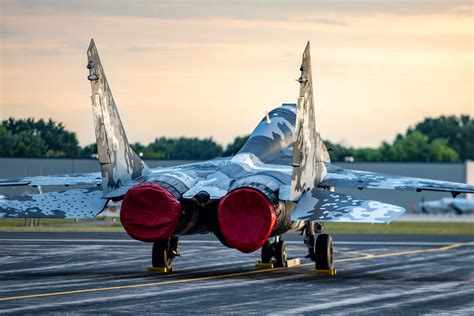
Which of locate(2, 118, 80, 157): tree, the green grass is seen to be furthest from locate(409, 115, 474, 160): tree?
locate(2, 118, 80, 157): tree

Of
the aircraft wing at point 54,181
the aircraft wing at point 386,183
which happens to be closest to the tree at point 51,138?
the aircraft wing at point 54,181

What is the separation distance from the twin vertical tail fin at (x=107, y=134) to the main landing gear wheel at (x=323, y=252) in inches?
172

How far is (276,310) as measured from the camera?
17.3m

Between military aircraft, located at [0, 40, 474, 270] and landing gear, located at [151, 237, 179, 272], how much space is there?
0.02m

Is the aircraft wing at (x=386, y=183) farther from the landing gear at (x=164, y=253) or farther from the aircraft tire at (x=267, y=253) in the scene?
the landing gear at (x=164, y=253)

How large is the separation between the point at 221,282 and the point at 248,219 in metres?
1.76

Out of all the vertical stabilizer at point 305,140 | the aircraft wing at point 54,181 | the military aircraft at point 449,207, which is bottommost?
the military aircraft at point 449,207

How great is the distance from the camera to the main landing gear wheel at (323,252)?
24359 millimetres

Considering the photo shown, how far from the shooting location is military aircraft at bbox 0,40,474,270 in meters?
21.3

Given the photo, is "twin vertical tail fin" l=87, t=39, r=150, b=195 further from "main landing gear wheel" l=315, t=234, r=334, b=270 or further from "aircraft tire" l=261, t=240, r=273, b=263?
"aircraft tire" l=261, t=240, r=273, b=263

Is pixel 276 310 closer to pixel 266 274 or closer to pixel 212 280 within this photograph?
pixel 212 280

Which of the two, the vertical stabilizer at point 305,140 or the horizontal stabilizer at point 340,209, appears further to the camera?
the vertical stabilizer at point 305,140

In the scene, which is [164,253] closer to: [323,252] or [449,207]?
[323,252]

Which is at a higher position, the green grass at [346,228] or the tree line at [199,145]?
the tree line at [199,145]
